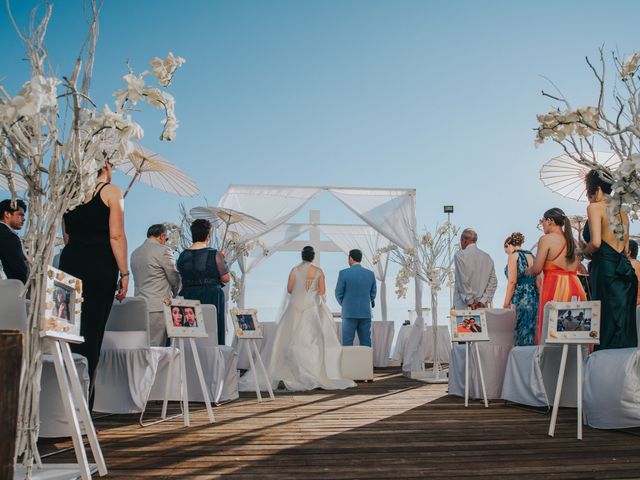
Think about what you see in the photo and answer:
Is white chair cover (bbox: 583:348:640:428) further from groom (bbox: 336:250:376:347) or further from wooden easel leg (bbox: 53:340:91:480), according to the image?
groom (bbox: 336:250:376:347)

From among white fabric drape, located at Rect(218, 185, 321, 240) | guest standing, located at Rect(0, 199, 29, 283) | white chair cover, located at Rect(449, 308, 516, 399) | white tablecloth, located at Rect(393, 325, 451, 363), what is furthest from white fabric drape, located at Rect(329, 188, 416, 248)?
guest standing, located at Rect(0, 199, 29, 283)

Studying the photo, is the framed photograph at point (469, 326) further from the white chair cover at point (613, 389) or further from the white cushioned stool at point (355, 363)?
the white cushioned stool at point (355, 363)

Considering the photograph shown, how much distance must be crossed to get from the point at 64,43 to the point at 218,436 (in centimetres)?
250

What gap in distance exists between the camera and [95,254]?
338 centimetres

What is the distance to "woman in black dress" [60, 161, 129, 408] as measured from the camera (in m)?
3.35

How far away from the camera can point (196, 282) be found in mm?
5688

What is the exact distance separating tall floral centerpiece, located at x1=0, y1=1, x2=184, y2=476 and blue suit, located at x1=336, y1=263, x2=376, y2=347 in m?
6.56

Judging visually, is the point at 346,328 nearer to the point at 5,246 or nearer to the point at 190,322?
the point at 190,322

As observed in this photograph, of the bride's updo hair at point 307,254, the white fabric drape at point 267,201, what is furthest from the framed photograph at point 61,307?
the white fabric drape at point 267,201

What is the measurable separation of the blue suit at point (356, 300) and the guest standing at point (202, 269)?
331cm

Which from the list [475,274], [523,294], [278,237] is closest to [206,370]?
[523,294]

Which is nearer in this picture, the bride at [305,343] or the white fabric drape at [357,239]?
the bride at [305,343]

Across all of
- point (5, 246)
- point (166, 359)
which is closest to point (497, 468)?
point (166, 359)

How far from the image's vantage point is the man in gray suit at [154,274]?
17.4ft
